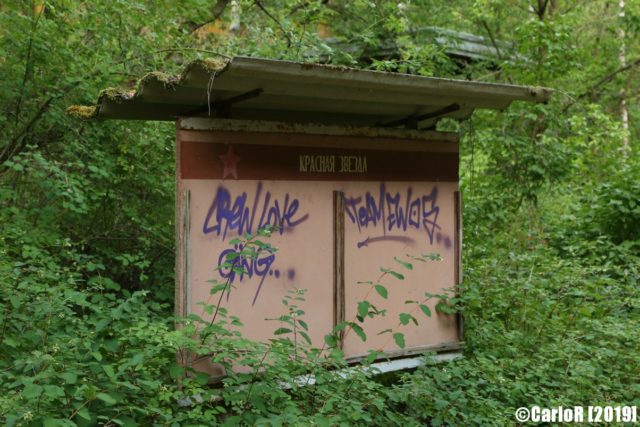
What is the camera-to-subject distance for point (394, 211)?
5.79 m

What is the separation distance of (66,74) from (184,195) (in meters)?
2.90

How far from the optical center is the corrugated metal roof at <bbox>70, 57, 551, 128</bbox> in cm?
437

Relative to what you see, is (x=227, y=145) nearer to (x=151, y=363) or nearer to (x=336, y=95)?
(x=336, y=95)

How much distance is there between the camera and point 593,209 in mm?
9812

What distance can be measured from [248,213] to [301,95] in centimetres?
90

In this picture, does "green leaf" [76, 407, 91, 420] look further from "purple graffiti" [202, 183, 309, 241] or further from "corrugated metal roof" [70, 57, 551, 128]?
"corrugated metal roof" [70, 57, 551, 128]

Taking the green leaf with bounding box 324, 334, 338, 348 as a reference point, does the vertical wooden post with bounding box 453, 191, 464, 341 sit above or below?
above

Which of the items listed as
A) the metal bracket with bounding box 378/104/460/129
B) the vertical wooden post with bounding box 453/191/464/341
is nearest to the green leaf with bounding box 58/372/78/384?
the vertical wooden post with bounding box 453/191/464/341

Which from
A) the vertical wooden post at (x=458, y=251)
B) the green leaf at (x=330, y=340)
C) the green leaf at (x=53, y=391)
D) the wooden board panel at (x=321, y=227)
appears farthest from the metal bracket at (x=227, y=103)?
the vertical wooden post at (x=458, y=251)

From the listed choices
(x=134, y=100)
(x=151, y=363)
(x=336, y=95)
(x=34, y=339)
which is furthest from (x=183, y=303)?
(x=336, y=95)

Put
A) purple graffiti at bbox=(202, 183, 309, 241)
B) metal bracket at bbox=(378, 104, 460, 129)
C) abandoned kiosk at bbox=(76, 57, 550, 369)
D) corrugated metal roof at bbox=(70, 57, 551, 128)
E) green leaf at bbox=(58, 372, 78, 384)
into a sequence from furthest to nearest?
metal bracket at bbox=(378, 104, 460, 129) < purple graffiti at bbox=(202, 183, 309, 241) < abandoned kiosk at bbox=(76, 57, 550, 369) < corrugated metal roof at bbox=(70, 57, 551, 128) < green leaf at bbox=(58, 372, 78, 384)

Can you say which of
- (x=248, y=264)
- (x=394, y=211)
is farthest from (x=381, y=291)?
(x=394, y=211)

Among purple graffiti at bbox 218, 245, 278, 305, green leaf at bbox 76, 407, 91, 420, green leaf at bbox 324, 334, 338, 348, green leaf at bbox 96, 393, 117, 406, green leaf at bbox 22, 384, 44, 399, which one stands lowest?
green leaf at bbox 76, 407, 91, 420

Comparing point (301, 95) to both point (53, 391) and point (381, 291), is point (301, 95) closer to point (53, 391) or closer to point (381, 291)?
point (381, 291)
